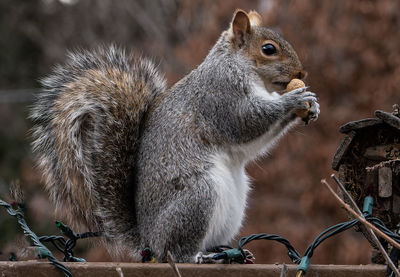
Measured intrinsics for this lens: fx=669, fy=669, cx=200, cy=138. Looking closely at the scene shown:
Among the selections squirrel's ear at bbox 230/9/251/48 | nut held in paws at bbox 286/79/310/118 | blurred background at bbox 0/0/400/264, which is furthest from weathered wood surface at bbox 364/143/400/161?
blurred background at bbox 0/0/400/264

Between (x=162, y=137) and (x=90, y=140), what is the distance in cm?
26

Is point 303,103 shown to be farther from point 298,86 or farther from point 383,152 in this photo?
point 383,152

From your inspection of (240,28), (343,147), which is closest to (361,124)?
(343,147)

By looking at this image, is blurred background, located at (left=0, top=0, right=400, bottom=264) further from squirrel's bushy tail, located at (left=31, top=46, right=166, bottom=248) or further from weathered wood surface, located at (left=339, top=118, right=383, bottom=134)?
weathered wood surface, located at (left=339, top=118, right=383, bottom=134)

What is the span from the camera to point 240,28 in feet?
9.29

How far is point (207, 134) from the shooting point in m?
2.49

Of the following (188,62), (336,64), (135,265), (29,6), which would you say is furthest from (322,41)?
(29,6)

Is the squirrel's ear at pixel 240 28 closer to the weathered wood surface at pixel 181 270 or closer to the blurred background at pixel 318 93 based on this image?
the weathered wood surface at pixel 181 270

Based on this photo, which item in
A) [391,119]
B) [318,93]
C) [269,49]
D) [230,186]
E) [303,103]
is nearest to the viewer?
[391,119]

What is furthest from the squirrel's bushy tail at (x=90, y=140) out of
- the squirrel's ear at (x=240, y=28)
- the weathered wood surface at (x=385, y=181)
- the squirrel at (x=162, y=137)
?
the weathered wood surface at (x=385, y=181)

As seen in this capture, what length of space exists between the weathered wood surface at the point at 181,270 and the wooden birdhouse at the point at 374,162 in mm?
196

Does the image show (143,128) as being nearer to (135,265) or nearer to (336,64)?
(135,265)

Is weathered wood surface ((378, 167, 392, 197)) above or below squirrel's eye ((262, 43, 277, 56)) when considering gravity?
below

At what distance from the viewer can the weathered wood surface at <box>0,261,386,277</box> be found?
1.70m
